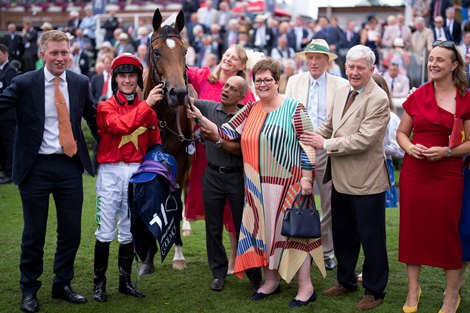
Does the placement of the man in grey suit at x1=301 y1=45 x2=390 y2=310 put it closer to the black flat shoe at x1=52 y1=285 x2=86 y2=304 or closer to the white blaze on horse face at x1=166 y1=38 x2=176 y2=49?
the white blaze on horse face at x1=166 y1=38 x2=176 y2=49

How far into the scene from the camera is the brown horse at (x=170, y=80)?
5150 millimetres

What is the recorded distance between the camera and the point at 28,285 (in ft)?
15.9

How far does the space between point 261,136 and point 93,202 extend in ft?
17.1

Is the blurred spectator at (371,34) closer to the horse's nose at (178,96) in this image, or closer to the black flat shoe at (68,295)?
the horse's nose at (178,96)

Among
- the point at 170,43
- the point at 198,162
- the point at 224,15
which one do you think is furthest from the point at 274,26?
the point at 170,43

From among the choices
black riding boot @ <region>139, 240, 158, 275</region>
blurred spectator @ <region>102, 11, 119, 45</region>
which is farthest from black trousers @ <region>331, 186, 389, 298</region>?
blurred spectator @ <region>102, 11, 119, 45</region>

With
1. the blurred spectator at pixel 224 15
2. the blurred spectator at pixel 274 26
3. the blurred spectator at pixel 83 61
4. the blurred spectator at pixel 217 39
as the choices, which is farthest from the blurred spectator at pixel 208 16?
the blurred spectator at pixel 83 61

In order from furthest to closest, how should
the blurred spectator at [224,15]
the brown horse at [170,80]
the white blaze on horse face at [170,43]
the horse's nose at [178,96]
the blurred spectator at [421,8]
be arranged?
the blurred spectator at [224,15] → the blurred spectator at [421,8] → the white blaze on horse face at [170,43] → the brown horse at [170,80] → the horse's nose at [178,96]

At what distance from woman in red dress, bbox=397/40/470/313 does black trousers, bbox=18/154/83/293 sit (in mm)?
2635

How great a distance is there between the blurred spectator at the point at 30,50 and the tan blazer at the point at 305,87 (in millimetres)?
12790

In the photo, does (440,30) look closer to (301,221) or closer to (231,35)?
(231,35)

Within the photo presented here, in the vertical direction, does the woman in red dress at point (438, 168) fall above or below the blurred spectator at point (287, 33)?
below

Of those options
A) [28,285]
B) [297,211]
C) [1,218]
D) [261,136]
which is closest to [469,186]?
[297,211]

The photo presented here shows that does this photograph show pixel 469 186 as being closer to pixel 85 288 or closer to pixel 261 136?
pixel 261 136
